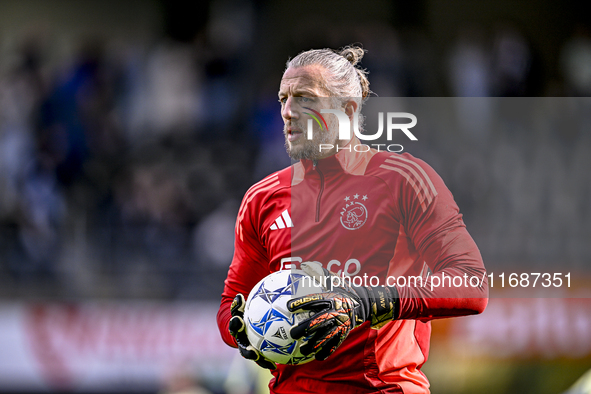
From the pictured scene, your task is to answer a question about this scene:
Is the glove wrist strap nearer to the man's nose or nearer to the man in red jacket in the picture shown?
the man in red jacket

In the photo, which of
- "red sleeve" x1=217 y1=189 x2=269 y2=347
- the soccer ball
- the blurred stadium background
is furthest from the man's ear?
the blurred stadium background

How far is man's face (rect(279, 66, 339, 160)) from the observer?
2922 millimetres

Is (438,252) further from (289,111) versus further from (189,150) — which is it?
(189,150)

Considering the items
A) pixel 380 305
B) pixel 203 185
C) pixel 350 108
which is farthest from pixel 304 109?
pixel 203 185

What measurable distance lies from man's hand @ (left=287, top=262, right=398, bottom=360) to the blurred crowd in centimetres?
272

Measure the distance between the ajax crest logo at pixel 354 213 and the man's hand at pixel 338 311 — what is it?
0.45m

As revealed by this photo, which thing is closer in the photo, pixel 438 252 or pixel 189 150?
pixel 438 252

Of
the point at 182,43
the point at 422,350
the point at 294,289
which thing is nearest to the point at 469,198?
the point at 422,350

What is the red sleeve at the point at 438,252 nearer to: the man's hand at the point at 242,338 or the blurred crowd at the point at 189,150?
the man's hand at the point at 242,338

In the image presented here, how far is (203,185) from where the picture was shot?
691 centimetres

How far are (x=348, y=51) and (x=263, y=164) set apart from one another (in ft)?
12.5

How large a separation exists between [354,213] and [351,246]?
0.47ft

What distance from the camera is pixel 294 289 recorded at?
2.51 metres

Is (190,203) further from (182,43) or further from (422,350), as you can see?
(422,350)
